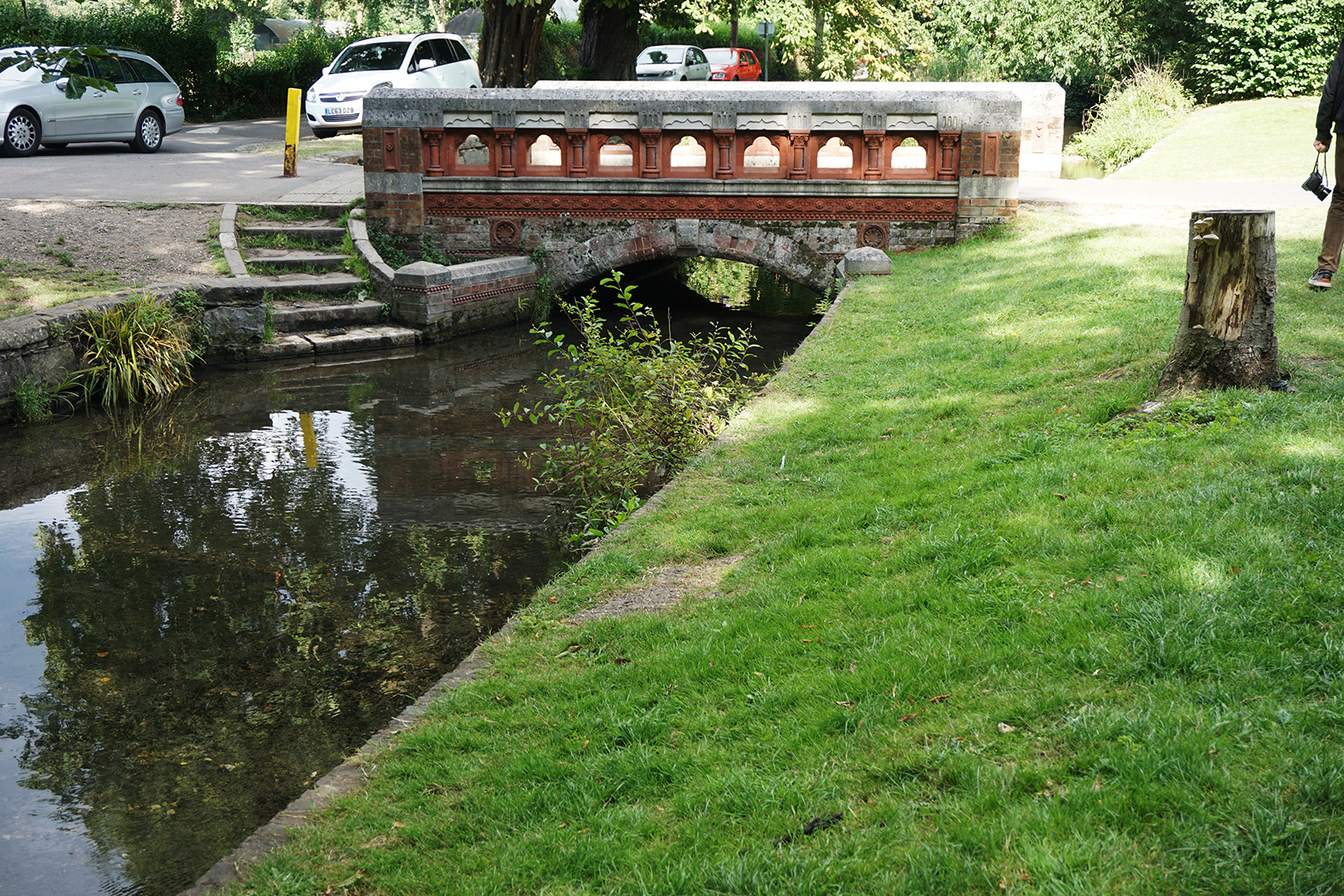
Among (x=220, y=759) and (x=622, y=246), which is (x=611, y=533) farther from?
(x=622, y=246)

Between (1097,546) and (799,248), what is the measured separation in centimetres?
996

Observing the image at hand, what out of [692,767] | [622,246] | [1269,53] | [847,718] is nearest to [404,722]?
[692,767]

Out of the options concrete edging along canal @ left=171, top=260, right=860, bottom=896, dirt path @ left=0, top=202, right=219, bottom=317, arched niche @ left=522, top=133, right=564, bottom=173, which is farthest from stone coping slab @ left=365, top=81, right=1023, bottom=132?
concrete edging along canal @ left=171, top=260, right=860, bottom=896

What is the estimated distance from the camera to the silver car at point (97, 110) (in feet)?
59.4

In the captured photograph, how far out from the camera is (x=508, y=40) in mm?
20875

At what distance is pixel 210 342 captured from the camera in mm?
11422

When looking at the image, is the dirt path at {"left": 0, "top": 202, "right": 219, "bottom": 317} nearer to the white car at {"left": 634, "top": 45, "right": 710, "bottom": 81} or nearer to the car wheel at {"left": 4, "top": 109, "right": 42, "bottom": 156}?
the car wheel at {"left": 4, "top": 109, "right": 42, "bottom": 156}

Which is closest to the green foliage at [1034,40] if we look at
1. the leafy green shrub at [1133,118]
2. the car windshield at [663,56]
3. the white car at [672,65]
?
the leafy green shrub at [1133,118]

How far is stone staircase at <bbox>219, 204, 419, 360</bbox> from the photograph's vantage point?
12.0m

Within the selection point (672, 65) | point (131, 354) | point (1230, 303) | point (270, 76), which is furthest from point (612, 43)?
point (1230, 303)

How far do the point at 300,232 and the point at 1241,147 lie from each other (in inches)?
646

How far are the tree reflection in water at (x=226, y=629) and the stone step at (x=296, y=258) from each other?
4845 millimetres

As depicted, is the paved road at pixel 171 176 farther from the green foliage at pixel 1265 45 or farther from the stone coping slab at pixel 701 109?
the green foliage at pixel 1265 45

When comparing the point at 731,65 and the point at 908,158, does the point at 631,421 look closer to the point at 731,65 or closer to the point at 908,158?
the point at 908,158
